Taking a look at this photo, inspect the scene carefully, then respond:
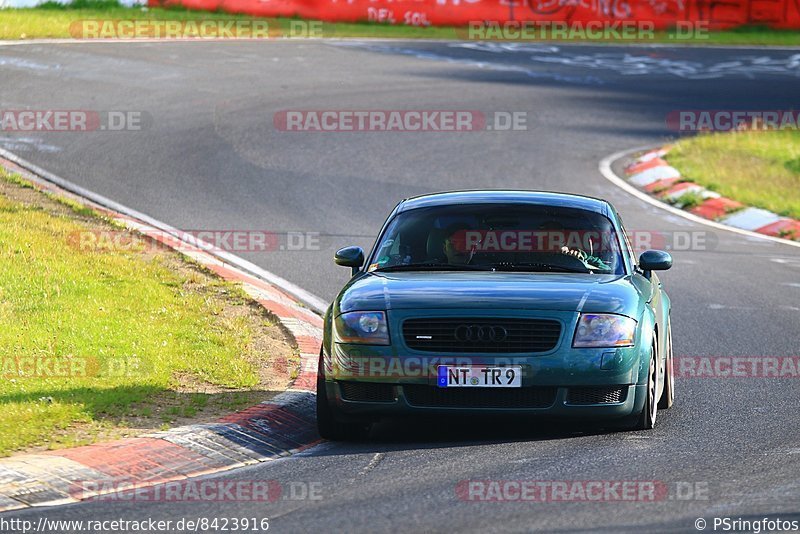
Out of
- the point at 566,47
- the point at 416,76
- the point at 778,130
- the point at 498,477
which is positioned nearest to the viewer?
the point at 498,477

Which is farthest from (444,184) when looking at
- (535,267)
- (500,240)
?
(535,267)

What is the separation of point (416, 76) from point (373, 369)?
58.1 feet

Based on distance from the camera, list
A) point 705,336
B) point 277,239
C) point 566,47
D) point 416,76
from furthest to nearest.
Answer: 1. point 566,47
2. point 416,76
3. point 277,239
4. point 705,336

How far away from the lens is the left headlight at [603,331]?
825 cm

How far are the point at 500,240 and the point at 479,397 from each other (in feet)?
4.91

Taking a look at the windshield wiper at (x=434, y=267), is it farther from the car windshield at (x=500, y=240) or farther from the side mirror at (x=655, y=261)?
the side mirror at (x=655, y=261)

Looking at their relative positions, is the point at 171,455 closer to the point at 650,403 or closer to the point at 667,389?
the point at 650,403

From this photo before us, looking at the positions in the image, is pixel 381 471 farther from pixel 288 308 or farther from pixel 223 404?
pixel 288 308

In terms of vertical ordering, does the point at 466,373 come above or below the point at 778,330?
above

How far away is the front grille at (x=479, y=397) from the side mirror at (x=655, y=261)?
1.58 metres

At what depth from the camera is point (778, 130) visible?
2389 centimetres

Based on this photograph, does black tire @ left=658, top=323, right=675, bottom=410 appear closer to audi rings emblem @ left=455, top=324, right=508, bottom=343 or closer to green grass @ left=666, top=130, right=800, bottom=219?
audi rings emblem @ left=455, top=324, right=508, bottom=343

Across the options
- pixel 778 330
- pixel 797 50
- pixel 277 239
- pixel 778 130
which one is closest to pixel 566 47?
pixel 797 50

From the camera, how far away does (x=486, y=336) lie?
8250 mm
